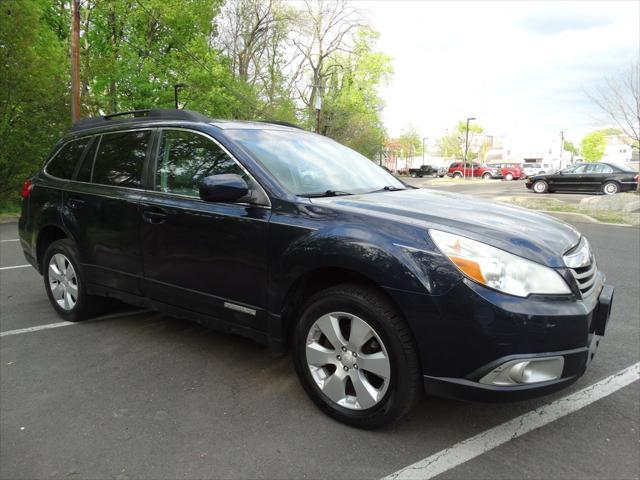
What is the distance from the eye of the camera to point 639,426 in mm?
2729

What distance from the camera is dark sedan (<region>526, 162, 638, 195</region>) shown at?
876 inches

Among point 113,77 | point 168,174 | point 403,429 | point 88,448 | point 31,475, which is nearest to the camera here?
point 31,475

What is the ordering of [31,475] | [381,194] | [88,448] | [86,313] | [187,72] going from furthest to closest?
[187,72] < [86,313] < [381,194] < [88,448] < [31,475]

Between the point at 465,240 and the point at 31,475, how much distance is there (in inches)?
92.7

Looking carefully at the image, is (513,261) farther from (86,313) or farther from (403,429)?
(86,313)

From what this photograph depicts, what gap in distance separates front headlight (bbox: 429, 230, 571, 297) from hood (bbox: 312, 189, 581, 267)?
0.05 m

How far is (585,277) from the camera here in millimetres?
2602

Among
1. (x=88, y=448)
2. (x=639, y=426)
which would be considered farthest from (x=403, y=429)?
(x=88, y=448)

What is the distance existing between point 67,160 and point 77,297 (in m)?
1.26

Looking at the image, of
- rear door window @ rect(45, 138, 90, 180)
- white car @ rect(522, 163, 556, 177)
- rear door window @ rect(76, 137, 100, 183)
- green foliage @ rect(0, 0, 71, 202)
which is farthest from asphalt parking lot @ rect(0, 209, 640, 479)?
white car @ rect(522, 163, 556, 177)

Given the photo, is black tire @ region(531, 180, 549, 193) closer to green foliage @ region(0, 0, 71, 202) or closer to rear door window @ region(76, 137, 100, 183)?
green foliage @ region(0, 0, 71, 202)

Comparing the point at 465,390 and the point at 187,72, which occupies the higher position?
the point at 187,72

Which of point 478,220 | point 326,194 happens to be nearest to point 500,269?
point 478,220

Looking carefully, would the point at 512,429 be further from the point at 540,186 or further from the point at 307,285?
the point at 540,186
